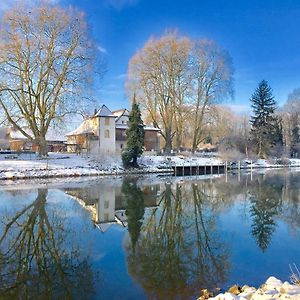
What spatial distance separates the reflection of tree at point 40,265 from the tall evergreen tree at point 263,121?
146 ft

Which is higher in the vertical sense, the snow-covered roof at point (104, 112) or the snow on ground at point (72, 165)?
the snow-covered roof at point (104, 112)

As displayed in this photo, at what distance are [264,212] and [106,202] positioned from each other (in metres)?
7.64

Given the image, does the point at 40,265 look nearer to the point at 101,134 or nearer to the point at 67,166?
the point at 67,166

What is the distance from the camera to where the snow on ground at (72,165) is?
29344 millimetres

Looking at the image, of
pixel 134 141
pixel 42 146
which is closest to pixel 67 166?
pixel 42 146

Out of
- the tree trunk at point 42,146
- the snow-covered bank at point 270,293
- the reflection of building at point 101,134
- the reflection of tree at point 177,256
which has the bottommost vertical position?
the reflection of tree at point 177,256

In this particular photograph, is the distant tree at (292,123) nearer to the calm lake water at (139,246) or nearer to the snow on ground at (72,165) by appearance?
the snow on ground at (72,165)

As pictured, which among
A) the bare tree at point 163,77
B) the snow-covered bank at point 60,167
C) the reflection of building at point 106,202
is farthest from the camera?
the bare tree at point 163,77

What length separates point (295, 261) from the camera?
8.17 meters

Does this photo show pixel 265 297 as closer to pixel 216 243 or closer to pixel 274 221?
pixel 216 243

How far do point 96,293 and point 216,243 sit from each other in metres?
4.42

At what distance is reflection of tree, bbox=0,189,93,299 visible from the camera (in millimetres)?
6340

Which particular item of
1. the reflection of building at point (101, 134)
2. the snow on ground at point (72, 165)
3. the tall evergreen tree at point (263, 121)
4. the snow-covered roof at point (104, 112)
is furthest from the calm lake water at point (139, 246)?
the tall evergreen tree at point (263, 121)

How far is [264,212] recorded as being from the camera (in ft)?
47.4
